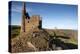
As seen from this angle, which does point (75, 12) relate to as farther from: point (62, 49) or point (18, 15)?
point (18, 15)

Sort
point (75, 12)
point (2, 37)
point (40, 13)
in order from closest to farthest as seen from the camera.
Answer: point (2, 37), point (40, 13), point (75, 12)

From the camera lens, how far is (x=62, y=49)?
2240 mm

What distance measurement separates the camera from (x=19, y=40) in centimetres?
209

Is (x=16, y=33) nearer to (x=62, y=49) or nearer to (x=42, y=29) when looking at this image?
(x=42, y=29)

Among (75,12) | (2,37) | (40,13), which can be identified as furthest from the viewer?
(75,12)

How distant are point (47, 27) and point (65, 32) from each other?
26 centimetres

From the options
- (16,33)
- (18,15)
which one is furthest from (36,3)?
(16,33)

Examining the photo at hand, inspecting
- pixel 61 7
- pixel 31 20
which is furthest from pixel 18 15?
pixel 61 7

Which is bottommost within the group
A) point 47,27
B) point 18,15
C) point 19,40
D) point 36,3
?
point 19,40

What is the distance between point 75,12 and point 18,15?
78 centimetres

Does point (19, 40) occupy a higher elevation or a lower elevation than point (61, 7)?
lower

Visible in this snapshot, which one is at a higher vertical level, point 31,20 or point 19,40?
point 31,20

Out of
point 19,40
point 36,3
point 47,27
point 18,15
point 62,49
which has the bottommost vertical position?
point 62,49

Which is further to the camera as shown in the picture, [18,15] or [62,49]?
[62,49]
